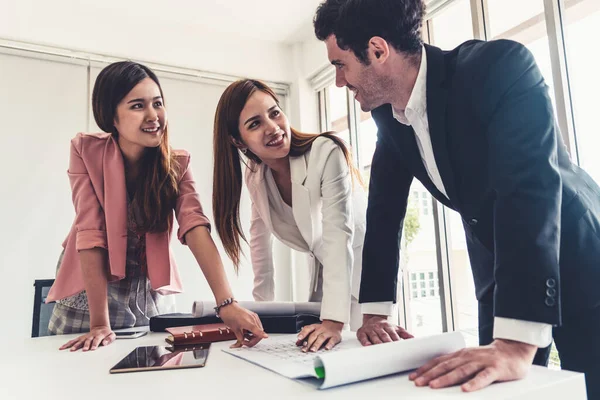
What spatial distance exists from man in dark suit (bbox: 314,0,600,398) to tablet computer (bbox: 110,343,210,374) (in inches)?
12.8

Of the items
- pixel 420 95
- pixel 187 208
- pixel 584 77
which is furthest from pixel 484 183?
pixel 584 77

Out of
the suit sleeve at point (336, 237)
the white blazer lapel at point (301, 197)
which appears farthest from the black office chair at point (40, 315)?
the suit sleeve at point (336, 237)

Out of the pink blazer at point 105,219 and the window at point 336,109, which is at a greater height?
the window at point 336,109

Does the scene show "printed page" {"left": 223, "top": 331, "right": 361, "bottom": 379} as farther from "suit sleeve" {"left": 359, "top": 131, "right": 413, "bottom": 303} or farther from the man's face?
the man's face

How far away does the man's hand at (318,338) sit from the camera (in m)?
0.81

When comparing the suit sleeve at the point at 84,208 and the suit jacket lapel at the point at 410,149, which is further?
the suit sleeve at the point at 84,208

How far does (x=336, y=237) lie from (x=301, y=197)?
0.23 meters

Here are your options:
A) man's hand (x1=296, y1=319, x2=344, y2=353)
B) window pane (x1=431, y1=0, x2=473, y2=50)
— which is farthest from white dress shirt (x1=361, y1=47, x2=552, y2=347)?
window pane (x1=431, y1=0, x2=473, y2=50)

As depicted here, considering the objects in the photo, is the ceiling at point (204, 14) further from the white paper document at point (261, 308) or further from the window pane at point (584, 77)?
the white paper document at point (261, 308)

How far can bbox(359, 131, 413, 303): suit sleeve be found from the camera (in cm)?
97

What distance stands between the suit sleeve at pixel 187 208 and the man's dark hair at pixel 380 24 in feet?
1.87

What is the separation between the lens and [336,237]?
1127 millimetres

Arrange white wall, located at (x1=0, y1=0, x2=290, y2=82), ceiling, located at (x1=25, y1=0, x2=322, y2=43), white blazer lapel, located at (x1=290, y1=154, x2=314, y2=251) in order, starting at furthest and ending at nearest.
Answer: ceiling, located at (x1=25, y1=0, x2=322, y2=43)
white wall, located at (x1=0, y1=0, x2=290, y2=82)
white blazer lapel, located at (x1=290, y1=154, x2=314, y2=251)

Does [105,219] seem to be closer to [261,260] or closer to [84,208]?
[84,208]
